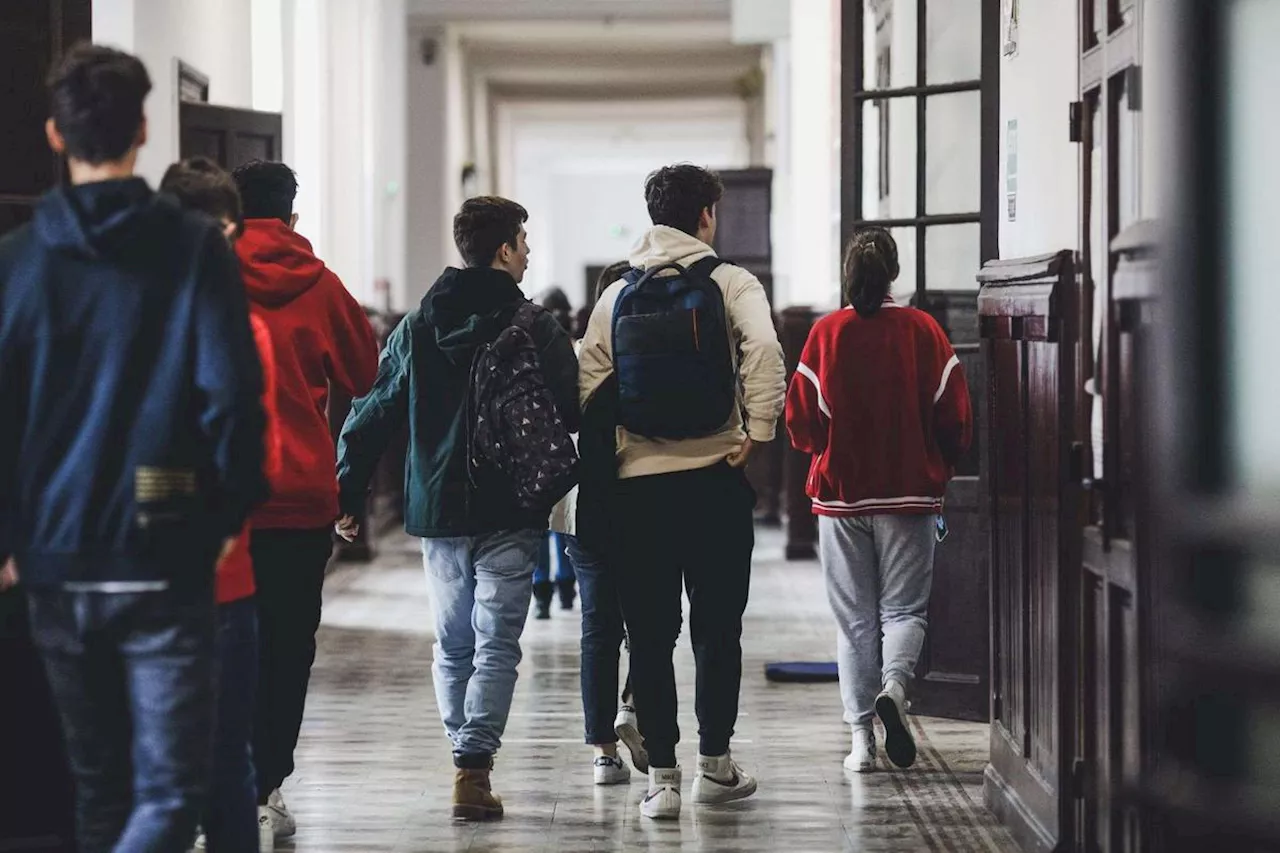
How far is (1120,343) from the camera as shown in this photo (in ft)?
10.9

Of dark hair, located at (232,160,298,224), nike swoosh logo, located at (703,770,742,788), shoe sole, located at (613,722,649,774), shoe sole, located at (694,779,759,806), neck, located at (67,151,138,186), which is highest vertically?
dark hair, located at (232,160,298,224)

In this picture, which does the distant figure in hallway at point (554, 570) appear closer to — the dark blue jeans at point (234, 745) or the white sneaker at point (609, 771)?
the white sneaker at point (609, 771)

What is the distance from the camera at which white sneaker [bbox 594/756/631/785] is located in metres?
4.71

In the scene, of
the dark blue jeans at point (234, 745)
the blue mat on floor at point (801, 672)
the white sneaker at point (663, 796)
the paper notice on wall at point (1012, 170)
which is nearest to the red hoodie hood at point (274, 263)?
the dark blue jeans at point (234, 745)

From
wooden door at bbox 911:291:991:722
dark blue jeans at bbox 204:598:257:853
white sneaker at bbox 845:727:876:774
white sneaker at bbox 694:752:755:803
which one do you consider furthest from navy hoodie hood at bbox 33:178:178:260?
wooden door at bbox 911:291:991:722

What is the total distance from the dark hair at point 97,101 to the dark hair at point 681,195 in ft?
5.82

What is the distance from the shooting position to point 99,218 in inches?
105

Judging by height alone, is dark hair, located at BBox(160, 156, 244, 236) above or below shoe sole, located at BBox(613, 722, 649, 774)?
above

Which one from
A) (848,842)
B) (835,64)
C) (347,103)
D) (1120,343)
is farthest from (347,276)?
(1120,343)

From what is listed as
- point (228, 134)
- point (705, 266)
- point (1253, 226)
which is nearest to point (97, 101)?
point (1253, 226)

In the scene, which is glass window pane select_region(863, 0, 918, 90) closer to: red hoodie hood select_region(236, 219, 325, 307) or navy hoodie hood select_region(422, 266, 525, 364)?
navy hoodie hood select_region(422, 266, 525, 364)

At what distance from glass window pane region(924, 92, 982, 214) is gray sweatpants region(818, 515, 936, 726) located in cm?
144

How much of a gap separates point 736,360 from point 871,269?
A: 64 cm

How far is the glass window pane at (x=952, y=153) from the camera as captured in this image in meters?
5.86
